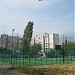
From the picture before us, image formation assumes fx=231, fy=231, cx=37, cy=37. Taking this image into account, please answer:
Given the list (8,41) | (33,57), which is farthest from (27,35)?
(8,41)

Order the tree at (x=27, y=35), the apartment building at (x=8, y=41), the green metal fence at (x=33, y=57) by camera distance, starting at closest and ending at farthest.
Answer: the green metal fence at (x=33, y=57)
the tree at (x=27, y=35)
the apartment building at (x=8, y=41)

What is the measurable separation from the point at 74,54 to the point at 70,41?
168ft

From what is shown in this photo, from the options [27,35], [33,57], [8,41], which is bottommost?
[33,57]

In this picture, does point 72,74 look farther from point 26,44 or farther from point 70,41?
point 70,41

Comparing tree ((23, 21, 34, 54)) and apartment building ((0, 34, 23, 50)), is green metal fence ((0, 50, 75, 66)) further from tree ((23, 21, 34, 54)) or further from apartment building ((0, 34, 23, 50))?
apartment building ((0, 34, 23, 50))

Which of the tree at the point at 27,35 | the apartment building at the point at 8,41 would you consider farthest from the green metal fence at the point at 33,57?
the apartment building at the point at 8,41

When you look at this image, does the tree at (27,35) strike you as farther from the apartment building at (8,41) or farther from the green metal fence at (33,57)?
the apartment building at (8,41)

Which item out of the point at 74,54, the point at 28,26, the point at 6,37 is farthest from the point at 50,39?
the point at 74,54

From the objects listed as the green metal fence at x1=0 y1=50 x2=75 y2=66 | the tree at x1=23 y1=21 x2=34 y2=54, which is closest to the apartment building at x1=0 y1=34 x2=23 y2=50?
the tree at x1=23 y1=21 x2=34 y2=54

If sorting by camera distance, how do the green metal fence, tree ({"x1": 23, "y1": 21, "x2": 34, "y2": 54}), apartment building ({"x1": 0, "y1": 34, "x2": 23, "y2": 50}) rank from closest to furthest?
the green metal fence < tree ({"x1": 23, "y1": 21, "x2": 34, "y2": 54}) < apartment building ({"x1": 0, "y1": 34, "x2": 23, "y2": 50})

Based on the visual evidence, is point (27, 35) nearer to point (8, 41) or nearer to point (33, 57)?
point (33, 57)

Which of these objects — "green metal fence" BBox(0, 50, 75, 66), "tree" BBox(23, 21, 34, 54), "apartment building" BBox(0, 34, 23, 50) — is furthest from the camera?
"apartment building" BBox(0, 34, 23, 50)

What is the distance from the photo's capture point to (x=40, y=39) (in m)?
153

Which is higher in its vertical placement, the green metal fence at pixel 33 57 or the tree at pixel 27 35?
the tree at pixel 27 35
